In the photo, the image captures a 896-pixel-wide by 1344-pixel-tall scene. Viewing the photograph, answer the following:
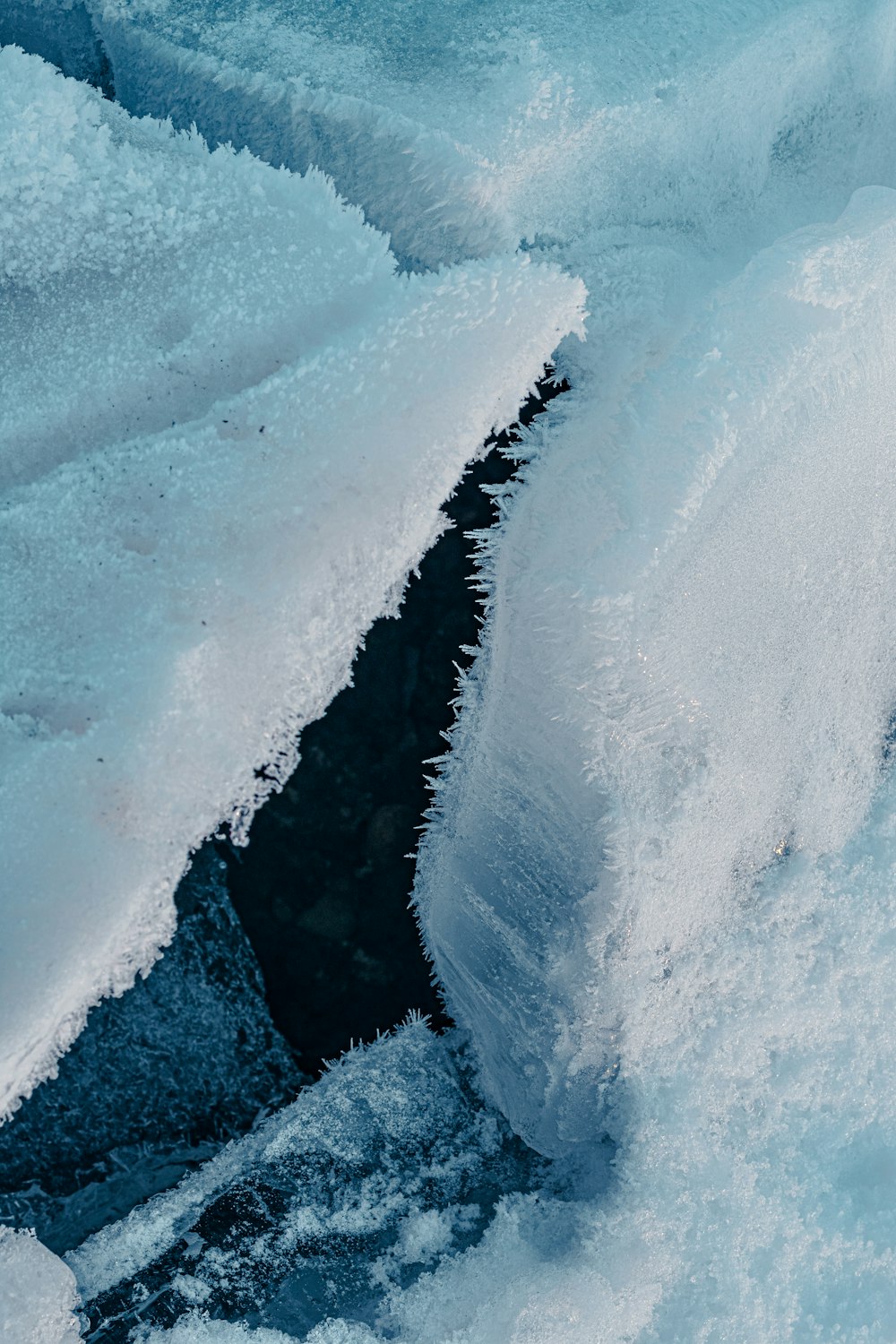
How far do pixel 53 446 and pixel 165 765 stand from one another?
0.95 feet

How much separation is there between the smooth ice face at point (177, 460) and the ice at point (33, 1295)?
0.44 ft

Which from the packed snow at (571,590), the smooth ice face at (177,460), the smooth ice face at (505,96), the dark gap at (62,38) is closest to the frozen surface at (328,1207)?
the packed snow at (571,590)

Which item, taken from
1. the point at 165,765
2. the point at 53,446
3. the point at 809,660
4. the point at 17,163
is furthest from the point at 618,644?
the point at 17,163

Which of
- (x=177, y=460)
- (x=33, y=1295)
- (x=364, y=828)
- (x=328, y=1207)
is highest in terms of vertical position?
(x=177, y=460)

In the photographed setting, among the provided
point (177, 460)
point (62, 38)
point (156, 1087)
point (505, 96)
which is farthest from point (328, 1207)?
point (62, 38)

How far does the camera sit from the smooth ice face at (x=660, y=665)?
0.72 meters

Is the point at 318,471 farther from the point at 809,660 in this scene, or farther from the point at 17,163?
the point at 809,660

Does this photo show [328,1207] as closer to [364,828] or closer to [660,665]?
[364,828]

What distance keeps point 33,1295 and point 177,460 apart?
710 millimetres

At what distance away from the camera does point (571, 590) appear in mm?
705

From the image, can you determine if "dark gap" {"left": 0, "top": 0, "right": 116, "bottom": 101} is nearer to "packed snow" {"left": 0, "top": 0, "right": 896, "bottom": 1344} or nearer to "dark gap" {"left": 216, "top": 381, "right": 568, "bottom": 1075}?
"packed snow" {"left": 0, "top": 0, "right": 896, "bottom": 1344}

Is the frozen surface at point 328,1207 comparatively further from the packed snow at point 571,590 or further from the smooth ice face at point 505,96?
the smooth ice face at point 505,96

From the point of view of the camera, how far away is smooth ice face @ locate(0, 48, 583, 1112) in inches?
26.8

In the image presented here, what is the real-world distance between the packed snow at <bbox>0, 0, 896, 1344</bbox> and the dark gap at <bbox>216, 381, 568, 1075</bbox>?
0.04 m
